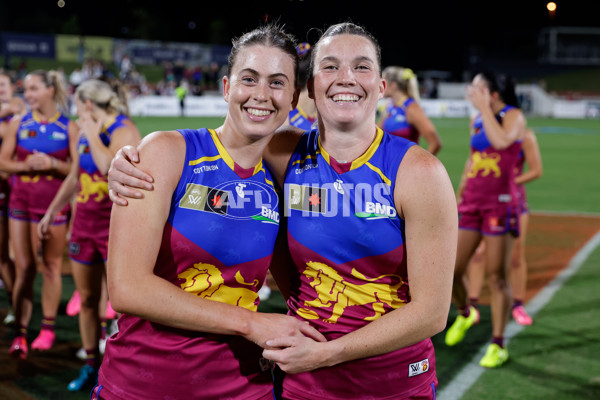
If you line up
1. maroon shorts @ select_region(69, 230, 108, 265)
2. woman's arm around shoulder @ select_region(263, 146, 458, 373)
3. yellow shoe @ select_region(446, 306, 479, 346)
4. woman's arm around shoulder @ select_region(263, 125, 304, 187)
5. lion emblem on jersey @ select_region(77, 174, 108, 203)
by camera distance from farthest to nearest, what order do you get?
yellow shoe @ select_region(446, 306, 479, 346), lion emblem on jersey @ select_region(77, 174, 108, 203), maroon shorts @ select_region(69, 230, 108, 265), woman's arm around shoulder @ select_region(263, 125, 304, 187), woman's arm around shoulder @ select_region(263, 146, 458, 373)

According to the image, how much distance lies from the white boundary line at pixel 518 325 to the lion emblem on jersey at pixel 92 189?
9.91ft

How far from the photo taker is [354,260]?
2449mm

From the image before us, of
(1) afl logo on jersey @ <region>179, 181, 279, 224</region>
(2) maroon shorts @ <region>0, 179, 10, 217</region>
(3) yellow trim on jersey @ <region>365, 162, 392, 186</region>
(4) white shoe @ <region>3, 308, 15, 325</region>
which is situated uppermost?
(3) yellow trim on jersey @ <region>365, 162, 392, 186</region>

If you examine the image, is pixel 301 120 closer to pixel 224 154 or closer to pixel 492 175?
pixel 492 175

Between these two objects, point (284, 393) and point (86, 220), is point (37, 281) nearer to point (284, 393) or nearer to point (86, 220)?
point (86, 220)

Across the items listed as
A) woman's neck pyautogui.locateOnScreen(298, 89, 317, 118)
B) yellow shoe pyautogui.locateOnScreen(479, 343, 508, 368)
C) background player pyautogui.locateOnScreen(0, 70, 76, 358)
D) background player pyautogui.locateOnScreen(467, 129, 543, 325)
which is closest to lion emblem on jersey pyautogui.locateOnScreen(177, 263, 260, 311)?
woman's neck pyautogui.locateOnScreen(298, 89, 317, 118)

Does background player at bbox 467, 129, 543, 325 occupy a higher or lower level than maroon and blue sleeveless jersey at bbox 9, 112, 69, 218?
lower

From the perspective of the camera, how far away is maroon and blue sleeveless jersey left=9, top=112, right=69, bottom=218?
597cm

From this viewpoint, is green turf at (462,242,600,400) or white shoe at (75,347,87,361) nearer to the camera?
green turf at (462,242,600,400)

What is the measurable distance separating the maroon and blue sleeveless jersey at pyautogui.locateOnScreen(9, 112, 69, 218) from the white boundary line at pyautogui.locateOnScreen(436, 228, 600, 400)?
3843 millimetres

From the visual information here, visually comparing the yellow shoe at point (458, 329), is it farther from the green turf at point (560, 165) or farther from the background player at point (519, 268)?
the green turf at point (560, 165)

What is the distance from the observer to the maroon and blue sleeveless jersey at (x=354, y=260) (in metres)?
2.42

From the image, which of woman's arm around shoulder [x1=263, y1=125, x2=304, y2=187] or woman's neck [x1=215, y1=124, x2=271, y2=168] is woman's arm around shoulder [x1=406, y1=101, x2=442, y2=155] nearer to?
woman's arm around shoulder [x1=263, y1=125, x2=304, y2=187]

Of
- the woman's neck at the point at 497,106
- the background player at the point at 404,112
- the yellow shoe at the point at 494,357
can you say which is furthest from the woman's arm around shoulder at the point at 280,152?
the background player at the point at 404,112
